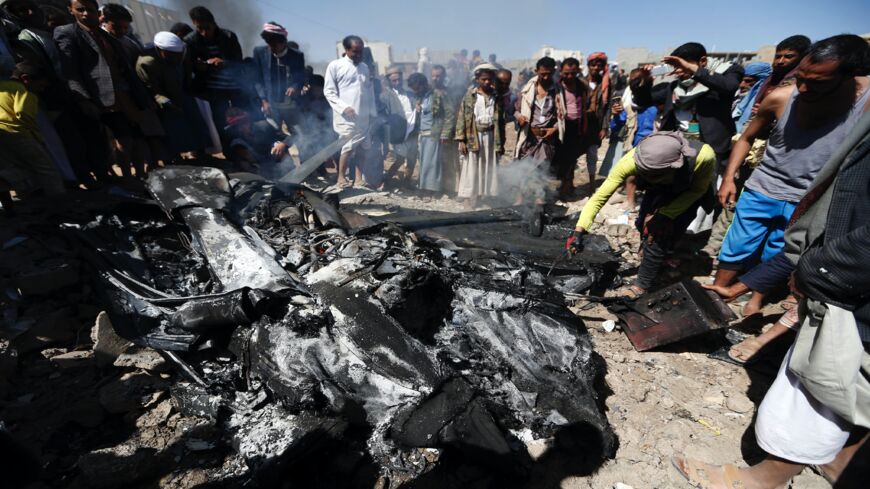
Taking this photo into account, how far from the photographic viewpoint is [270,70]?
255 inches

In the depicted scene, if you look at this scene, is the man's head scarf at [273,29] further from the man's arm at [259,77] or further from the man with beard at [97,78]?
the man with beard at [97,78]

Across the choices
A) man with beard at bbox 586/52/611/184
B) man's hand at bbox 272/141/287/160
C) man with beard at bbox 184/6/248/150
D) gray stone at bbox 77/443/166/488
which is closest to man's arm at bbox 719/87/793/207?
man with beard at bbox 586/52/611/184

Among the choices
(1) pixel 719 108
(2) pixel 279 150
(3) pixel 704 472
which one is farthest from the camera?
(2) pixel 279 150

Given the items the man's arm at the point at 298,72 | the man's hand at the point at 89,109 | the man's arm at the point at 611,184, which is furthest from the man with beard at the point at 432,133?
the man's hand at the point at 89,109

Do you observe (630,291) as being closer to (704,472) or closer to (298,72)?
(704,472)

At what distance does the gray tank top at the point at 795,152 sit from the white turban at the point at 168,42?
705 cm

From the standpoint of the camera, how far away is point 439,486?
2.01 metres

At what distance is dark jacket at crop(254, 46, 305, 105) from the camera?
6433 millimetres

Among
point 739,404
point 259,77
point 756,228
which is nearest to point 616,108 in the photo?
point 756,228

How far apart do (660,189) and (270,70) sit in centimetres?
640

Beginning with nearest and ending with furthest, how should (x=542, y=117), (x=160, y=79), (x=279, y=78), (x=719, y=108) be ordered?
(x=719, y=108) < (x=160, y=79) < (x=542, y=117) < (x=279, y=78)

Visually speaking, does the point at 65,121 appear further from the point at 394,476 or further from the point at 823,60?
the point at 823,60

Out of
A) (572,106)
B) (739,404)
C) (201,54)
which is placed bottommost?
(739,404)

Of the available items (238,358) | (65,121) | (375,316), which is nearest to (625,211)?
(375,316)
